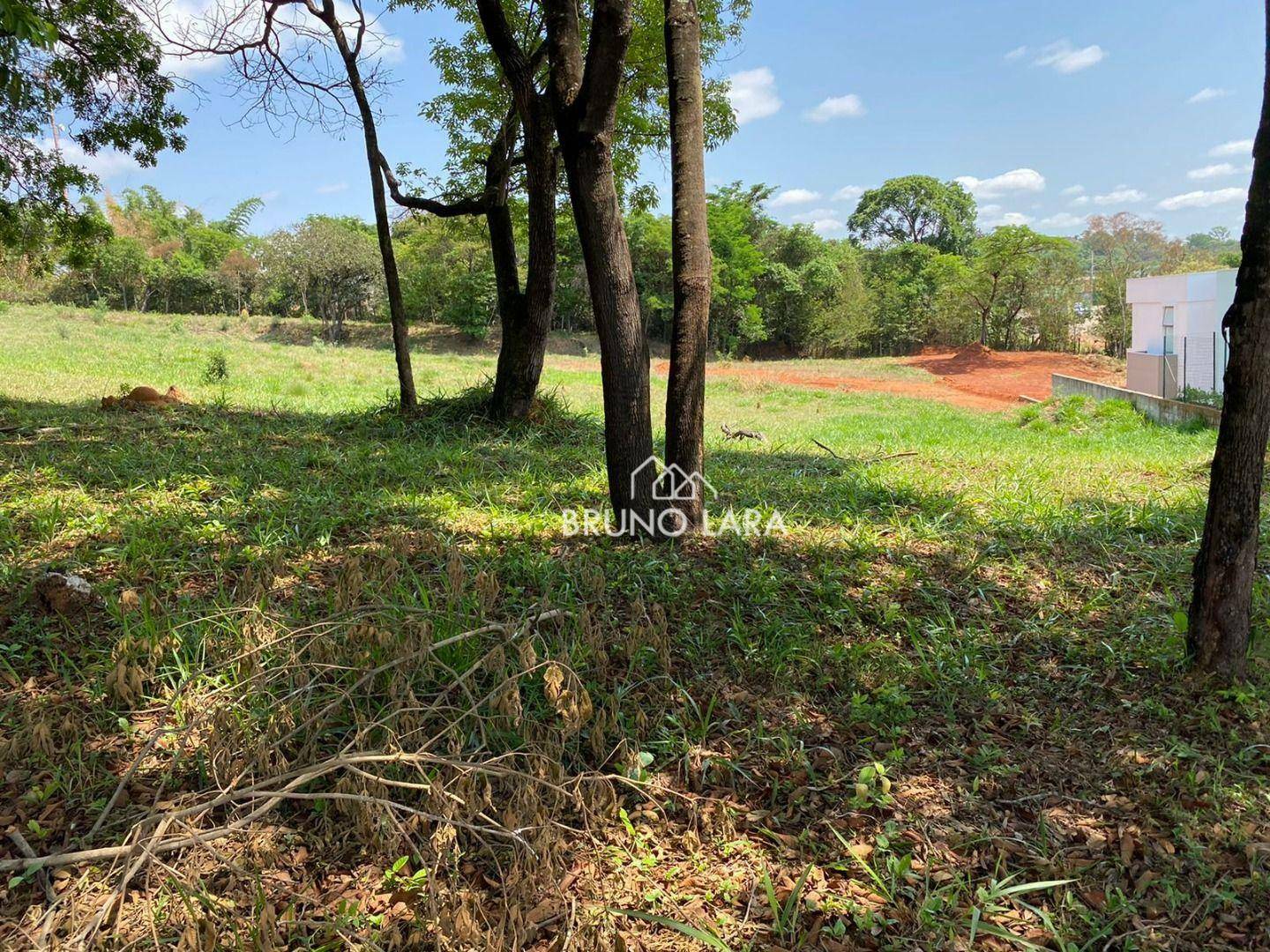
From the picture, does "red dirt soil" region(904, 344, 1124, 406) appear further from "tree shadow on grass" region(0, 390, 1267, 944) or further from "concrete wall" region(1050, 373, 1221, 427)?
"tree shadow on grass" region(0, 390, 1267, 944)

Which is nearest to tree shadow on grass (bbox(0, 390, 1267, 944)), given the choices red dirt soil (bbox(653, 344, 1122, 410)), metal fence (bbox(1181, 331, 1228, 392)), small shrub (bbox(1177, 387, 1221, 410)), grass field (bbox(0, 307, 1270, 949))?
grass field (bbox(0, 307, 1270, 949))

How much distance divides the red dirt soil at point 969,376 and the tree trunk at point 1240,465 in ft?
49.8

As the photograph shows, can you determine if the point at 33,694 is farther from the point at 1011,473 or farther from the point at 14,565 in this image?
the point at 1011,473

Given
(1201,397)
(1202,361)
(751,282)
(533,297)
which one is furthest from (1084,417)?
(751,282)

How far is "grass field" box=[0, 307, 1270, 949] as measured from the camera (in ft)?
6.46

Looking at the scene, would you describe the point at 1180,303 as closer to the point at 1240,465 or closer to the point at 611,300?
the point at 1240,465

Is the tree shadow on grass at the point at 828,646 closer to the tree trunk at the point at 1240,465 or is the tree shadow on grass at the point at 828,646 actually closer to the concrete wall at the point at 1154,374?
the tree trunk at the point at 1240,465

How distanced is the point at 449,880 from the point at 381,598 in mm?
1367

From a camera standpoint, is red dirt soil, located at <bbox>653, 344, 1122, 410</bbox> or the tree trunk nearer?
the tree trunk

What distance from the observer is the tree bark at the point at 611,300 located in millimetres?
3939

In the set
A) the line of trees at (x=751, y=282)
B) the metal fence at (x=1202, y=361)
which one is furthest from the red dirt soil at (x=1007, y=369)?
the metal fence at (x=1202, y=361)

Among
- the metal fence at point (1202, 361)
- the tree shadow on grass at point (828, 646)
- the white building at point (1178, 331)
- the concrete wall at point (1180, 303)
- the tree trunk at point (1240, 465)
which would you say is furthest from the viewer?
the concrete wall at point (1180, 303)

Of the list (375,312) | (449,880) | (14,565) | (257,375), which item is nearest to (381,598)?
(449,880)

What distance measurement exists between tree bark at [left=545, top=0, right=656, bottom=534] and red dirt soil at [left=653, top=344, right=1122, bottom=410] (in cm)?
1488
